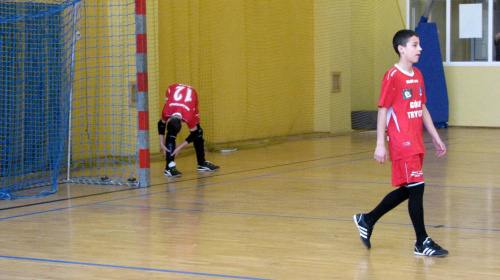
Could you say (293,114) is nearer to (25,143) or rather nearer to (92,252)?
(25,143)

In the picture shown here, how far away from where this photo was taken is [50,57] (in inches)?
310

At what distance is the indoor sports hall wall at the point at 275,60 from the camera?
10.1 m

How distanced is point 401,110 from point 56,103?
4455mm

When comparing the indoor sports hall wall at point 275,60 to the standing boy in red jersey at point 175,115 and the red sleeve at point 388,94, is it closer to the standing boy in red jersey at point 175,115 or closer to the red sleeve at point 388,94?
the standing boy in red jersey at point 175,115

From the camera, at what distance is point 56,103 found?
7.74 meters

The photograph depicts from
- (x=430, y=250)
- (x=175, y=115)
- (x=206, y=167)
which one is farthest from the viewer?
(x=206, y=167)

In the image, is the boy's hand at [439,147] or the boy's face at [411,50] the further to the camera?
the boy's hand at [439,147]

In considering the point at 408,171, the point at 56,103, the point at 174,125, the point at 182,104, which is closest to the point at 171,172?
the point at 174,125

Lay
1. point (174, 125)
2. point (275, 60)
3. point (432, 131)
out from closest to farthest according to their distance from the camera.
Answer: point (432, 131) → point (174, 125) → point (275, 60)

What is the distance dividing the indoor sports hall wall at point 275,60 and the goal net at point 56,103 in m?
1.00

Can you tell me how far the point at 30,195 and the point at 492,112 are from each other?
30.7 ft

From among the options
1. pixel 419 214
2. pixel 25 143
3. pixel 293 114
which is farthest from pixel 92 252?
pixel 293 114

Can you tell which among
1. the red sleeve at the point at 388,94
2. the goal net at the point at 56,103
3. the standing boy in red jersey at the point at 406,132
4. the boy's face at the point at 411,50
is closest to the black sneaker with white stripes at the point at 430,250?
the standing boy in red jersey at the point at 406,132

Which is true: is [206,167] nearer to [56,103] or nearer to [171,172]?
[171,172]
